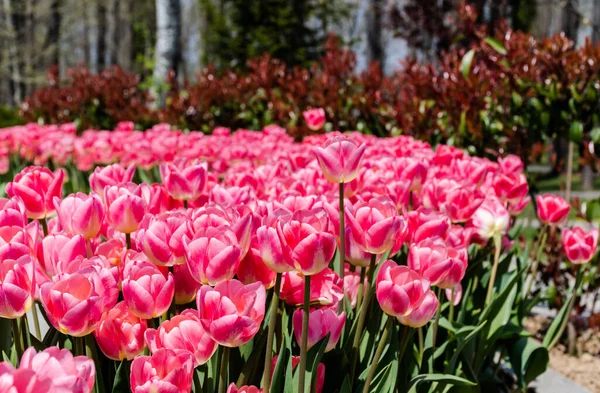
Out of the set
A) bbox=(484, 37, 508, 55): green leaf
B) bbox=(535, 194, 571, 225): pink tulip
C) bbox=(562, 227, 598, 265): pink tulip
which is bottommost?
bbox=(562, 227, 598, 265): pink tulip

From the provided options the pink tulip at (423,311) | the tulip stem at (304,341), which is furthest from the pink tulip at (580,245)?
the tulip stem at (304,341)

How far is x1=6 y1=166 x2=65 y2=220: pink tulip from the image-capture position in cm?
153

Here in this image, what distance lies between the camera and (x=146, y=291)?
110 centimetres

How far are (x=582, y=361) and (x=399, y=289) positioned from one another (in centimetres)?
257

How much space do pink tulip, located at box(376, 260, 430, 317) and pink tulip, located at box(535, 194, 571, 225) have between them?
51.7 inches

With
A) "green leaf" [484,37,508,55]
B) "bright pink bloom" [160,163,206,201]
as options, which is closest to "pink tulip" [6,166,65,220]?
"bright pink bloom" [160,163,206,201]

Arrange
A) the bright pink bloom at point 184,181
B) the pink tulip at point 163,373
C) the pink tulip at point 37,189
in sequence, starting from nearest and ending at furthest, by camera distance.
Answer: the pink tulip at point 163,373
the pink tulip at point 37,189
the bright pink bloom at point 184,181

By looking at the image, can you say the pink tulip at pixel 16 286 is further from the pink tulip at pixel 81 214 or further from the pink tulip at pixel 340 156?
the pink tulip at pixel 340 156

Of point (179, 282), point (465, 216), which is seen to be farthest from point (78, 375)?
point (465, 216)

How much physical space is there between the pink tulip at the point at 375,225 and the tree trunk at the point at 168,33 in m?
8.59

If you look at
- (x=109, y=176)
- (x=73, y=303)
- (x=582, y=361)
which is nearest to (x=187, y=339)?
(x=73, y=303)

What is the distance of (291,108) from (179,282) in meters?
4.81

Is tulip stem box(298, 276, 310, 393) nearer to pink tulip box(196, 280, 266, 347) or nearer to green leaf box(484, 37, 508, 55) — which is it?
pink tulip box(196, 280, 266, 347)

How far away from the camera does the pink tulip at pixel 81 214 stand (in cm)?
132
